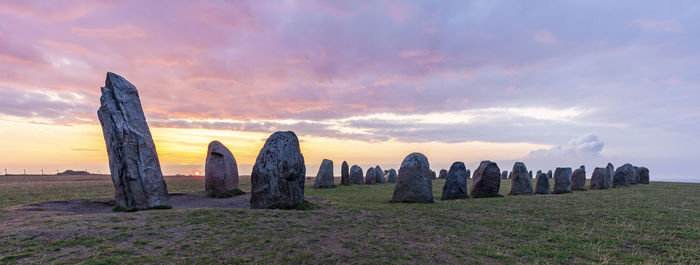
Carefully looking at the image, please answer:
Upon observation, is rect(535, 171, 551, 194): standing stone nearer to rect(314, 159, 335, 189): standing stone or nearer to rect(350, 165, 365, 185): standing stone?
rect(314, 159, 335, 189): standing stone

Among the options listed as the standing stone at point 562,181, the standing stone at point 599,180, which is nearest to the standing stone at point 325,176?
the standing stone at point 562,181

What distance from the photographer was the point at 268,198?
1177 centimetres

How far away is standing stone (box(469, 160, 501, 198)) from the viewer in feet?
56.6

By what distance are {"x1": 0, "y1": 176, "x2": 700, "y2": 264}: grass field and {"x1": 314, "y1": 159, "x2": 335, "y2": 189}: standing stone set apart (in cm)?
1388

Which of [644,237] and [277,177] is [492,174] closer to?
[644,237]

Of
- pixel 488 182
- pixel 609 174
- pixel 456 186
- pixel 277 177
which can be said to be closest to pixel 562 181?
pixel 488 182

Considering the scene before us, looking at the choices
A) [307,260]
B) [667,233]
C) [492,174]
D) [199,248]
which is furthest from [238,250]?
[492,174]

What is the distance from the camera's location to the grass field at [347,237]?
620 centimetres

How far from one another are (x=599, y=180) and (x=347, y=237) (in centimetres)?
2346

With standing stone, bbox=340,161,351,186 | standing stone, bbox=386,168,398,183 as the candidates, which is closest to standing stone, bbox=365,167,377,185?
standing stone, bbox=340,161,351,186

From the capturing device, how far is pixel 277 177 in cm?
1188

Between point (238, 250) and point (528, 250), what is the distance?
5885 millimetres

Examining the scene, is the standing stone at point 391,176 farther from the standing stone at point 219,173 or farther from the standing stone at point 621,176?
the standing stone at point 219,173

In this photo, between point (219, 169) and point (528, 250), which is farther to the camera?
point (219, 169)
